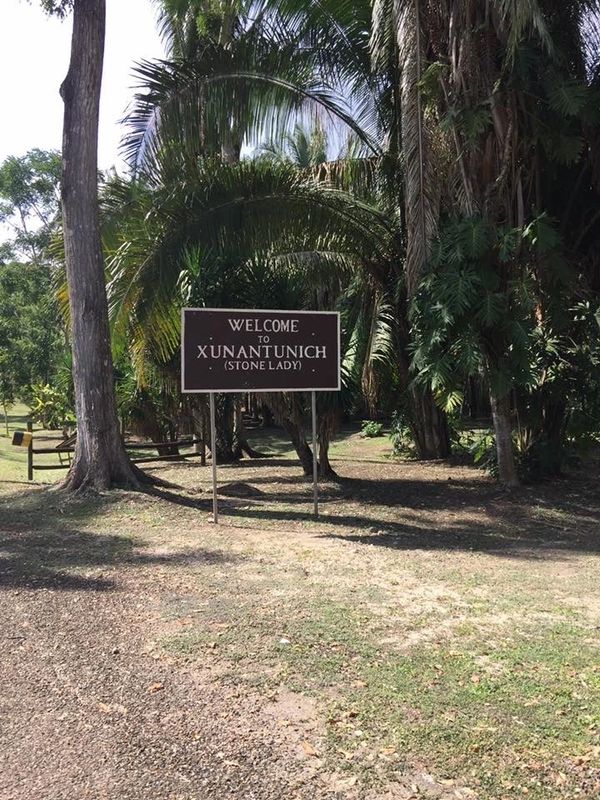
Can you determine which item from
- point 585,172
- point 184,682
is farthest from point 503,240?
point 184,682

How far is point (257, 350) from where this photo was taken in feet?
30.0

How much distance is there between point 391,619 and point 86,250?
7.20 metres

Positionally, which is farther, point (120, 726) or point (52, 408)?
point (52, 408)

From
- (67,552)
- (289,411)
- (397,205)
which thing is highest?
(397,205)

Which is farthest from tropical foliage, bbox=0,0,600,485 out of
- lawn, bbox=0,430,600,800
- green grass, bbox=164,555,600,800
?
green grass, bbox=164,555,600,800

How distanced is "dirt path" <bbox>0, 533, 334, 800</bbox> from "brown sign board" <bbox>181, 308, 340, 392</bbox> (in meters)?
4.01

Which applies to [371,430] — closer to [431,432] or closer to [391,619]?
[431,432]

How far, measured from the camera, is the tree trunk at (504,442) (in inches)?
441

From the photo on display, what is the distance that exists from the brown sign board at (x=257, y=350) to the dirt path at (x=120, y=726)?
4.01 meters

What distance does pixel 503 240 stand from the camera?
31.4 feet

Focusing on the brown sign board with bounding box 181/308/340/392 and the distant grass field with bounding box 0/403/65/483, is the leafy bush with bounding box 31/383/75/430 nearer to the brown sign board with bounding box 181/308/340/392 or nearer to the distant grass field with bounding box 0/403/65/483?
the distant grass field with bounding box 0/403/65/483

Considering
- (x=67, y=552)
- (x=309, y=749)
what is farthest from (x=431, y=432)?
(x=309, y=749)

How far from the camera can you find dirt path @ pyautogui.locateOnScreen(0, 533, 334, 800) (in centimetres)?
326

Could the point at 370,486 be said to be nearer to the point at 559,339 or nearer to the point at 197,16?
the point at 559,339
